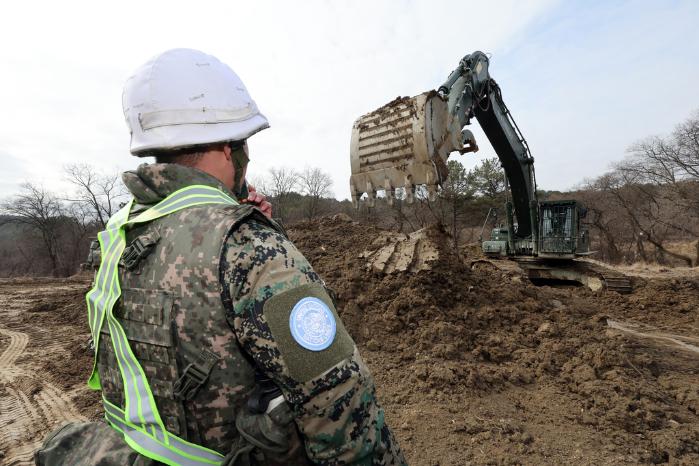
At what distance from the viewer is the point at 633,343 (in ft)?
23.7

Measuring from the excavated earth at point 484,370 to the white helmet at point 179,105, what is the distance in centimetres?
351

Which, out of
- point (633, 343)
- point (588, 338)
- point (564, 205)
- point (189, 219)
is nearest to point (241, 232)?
point (189, 219)

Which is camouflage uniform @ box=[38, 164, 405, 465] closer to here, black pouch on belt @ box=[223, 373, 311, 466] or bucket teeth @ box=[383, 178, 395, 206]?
black pouch on belt @ box=[223, 373, 311, 466]

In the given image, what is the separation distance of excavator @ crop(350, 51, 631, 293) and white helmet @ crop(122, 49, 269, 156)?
466 centimetres

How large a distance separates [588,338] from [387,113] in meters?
4.91

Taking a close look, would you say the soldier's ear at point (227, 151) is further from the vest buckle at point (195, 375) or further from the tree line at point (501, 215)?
the tree line at point (501, 215)

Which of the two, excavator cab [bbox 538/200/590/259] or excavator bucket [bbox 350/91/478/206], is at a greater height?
excavator bucket [bbox 350/91/478/206]

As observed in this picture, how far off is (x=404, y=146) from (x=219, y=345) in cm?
552

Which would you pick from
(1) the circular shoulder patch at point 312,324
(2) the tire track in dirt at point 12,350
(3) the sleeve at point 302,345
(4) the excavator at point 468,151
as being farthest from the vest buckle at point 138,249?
(2) the tire track in dirt at point 12,350

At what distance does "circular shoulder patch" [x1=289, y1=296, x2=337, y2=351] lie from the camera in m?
1.11

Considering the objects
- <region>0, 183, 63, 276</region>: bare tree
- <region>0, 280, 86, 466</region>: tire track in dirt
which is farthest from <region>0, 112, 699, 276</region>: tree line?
<region>0, 280, 86, 466</region>: tire track in dirt

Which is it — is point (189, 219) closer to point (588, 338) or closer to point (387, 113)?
point (387, 113)

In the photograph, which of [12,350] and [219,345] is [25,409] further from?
[219,345]

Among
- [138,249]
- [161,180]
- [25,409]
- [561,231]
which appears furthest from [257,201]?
[561,231]
